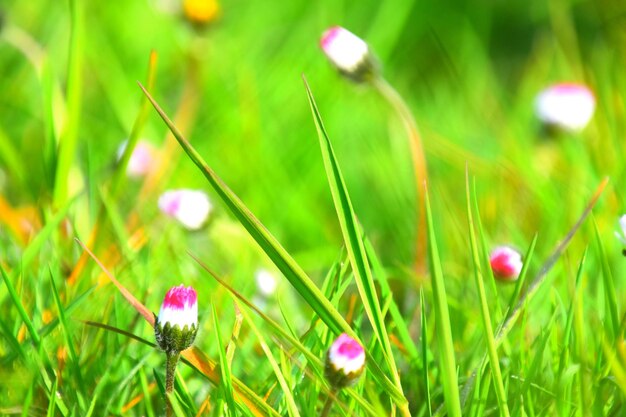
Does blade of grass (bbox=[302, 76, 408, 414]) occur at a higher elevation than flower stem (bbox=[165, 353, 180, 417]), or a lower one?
higher

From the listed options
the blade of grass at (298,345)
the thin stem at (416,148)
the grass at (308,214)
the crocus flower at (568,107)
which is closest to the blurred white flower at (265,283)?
the grass at (308,214)

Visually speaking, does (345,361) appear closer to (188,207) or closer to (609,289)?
(609,289)

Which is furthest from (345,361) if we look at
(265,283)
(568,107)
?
(568,107)

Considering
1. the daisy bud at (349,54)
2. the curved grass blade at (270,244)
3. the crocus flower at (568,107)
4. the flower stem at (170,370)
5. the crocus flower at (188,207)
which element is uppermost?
the crocus flower at (568,107)

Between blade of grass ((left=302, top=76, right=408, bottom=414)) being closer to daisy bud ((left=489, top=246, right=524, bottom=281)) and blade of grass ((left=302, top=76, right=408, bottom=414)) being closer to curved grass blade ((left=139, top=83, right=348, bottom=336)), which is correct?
curved grass blade ((left=139, top=83, right=348, bottom=336))

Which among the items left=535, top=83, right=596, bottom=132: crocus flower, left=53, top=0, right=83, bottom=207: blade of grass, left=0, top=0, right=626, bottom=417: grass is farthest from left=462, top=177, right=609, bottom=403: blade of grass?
left=535, top=83, right=596, bottom=132: crocus flower

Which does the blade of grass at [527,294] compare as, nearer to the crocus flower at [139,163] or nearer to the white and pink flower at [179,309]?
the white and pink flower at [179,309]

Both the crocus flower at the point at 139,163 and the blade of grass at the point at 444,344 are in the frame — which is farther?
the crocus flower at the point at 139,163
